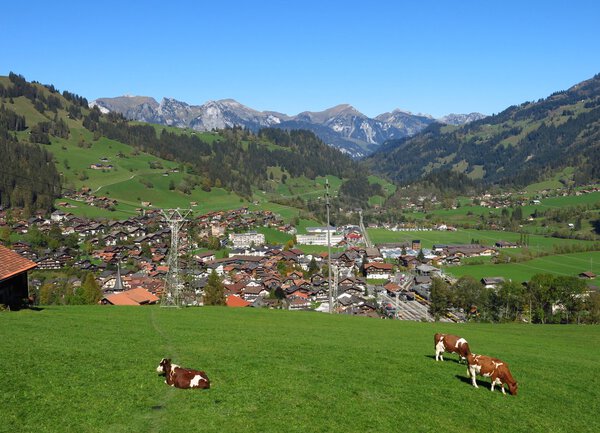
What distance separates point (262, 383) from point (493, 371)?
26.7 ft

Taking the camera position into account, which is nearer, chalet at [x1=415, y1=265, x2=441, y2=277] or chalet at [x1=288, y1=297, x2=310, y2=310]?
chalet at [x1=288, y1=297, x2=310, y2=310]

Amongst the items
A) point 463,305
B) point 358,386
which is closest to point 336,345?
point 358,386

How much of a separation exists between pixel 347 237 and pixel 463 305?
115 m

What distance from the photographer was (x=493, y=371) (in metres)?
17.6

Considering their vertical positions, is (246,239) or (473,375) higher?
(473,375)

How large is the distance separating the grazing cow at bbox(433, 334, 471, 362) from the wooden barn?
22010mm

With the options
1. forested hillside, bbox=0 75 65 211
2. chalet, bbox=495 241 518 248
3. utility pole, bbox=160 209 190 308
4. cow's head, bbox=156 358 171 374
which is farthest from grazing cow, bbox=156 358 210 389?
chalet, bbox=495 241 518 248

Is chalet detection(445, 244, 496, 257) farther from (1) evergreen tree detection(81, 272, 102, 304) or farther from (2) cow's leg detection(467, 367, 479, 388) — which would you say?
(2) cow's leg detection(467, 367, 479, 388)

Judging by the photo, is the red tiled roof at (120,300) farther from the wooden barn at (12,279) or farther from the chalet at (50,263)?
the chalet at (50,263)

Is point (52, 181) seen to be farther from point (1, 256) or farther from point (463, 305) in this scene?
point (1, 256)

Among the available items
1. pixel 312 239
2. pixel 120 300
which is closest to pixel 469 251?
pixel 312 239

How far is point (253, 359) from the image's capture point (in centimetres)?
1866

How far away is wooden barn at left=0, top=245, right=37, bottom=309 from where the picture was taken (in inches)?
1069

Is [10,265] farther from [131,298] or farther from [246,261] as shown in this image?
[246,261]
